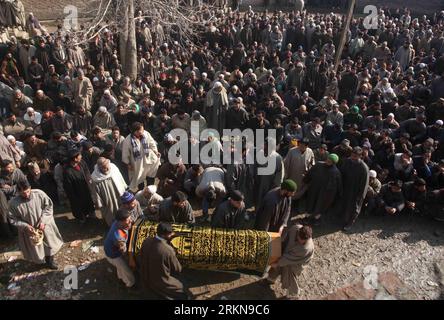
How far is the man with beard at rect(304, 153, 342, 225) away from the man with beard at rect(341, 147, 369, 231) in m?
0.13

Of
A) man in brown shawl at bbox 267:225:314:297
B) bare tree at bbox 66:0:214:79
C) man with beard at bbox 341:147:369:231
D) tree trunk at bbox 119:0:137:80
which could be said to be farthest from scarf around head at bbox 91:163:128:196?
tree trunk at bbox 119:0:137:80

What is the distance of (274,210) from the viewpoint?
17.6 feet

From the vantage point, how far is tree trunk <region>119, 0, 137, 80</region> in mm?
10414

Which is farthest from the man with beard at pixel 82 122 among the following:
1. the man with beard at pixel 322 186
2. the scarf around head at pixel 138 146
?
the man with beard at pixel 322 186

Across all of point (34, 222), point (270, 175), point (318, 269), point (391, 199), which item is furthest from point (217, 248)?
point (391, 199)

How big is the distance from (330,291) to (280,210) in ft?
4.49

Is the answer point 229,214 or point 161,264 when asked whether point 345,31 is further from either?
point 161,264

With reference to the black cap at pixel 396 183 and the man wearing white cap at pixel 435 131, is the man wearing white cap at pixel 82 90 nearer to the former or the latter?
the black cap at pixel 396 183

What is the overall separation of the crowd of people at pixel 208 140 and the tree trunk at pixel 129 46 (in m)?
0.27

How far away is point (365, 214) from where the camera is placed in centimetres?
702

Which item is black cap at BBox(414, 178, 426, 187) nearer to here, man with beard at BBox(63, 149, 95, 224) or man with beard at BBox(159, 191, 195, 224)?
man with beard at BBox(159, 191, 195, 224)

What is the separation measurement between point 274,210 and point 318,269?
1.27 m

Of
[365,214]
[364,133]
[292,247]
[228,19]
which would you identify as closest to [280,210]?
[292,247]

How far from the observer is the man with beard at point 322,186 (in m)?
6.29
